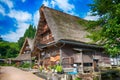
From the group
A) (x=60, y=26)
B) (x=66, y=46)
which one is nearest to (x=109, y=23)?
(x=66, y=46)

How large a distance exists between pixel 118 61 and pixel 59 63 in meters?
9.97

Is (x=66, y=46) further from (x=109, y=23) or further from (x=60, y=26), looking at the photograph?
(x=109, y=23)

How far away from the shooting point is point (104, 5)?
10414 mm

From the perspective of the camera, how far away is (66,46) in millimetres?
20469

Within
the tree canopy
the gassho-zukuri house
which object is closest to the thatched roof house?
the gassho-zukuri house

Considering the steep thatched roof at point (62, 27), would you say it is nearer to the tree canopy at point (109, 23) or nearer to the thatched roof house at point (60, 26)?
the thatched roof house at point (60, 26)

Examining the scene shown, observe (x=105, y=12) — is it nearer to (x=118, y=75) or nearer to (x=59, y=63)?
(x=118, y=75)

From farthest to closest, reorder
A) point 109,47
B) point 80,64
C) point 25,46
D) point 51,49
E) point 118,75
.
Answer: point 25,46
point 51,49
point 80,64
point 118,75
point 109,47

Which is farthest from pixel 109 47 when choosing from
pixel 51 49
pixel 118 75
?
pixel 51 49

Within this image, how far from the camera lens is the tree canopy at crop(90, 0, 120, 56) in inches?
364

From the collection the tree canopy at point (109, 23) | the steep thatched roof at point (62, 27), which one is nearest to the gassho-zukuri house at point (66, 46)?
the steep thatched roof at point (62, 27)

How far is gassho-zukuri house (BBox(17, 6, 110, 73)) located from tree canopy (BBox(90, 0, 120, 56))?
7.41 metres

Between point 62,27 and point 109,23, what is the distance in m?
12.4

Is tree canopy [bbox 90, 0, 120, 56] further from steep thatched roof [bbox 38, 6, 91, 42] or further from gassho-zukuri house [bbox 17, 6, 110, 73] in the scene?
steep thatched roof [bbox 38, 6, 91, 42]
